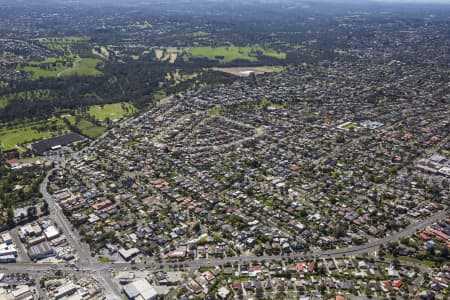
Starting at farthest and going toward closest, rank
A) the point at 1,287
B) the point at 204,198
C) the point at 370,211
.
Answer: the point at 204,198 → the point at 370,211 → the point at 1,287

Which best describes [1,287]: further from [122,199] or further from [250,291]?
[250,291]

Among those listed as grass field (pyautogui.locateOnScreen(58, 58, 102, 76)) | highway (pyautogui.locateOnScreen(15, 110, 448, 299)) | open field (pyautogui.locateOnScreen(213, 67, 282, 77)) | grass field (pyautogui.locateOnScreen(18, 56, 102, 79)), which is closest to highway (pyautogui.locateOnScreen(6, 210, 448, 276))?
highway (pyautogui.locateOnScreen(15, 110, 448, 299))

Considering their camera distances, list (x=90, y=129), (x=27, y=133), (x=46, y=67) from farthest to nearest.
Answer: (x=46, y=67) < (x=90, y=129) < (x=27, y=133)

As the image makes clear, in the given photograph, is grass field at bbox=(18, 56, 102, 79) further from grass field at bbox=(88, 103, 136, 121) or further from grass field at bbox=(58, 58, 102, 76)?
grass field at bbox=(88, 103, 136, 121)

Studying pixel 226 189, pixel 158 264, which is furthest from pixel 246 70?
pixel 158 264

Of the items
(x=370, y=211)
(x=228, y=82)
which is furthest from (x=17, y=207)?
(x=228, y=82)

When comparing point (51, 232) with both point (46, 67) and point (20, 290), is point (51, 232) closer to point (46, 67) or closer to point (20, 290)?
point (20, 290)
